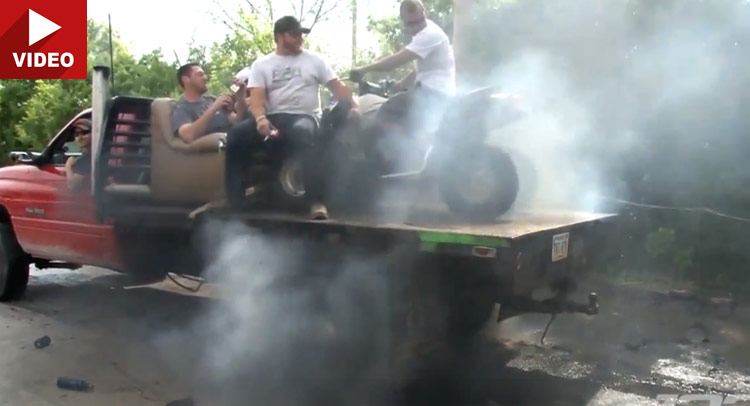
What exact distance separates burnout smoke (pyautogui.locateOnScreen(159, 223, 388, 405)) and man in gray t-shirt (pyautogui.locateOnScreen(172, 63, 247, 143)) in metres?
1.12

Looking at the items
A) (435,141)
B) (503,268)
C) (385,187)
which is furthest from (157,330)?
(503,268)

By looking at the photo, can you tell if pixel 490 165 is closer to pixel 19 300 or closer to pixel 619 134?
pixel 619 134

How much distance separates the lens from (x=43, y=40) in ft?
60.8

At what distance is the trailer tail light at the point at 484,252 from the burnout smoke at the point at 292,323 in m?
0.69

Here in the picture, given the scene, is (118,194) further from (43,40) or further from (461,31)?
(43,40)

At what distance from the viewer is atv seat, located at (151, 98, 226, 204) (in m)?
5.76

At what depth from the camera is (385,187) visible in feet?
15.5

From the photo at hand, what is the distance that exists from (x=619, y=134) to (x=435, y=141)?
3.52m

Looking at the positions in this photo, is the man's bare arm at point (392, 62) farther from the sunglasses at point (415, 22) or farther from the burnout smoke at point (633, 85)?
the burnout smoke at point (633, 85)

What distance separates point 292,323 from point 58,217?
273 centimetres

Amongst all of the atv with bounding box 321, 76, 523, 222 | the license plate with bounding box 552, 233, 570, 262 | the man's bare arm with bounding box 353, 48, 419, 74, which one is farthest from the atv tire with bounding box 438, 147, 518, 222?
the man's bare arm with bounding box 353, 48, 419, 74

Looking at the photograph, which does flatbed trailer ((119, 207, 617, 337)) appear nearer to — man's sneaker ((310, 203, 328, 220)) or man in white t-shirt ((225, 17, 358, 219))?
man's sneaker ((310, 203, 328, 220))

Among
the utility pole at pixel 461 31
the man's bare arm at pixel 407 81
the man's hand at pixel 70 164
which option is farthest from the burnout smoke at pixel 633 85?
the man's hand at pixel 70 164

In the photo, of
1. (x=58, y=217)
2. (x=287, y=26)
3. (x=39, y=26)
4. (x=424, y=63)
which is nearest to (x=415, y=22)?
(x=424, y=63)
